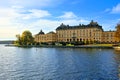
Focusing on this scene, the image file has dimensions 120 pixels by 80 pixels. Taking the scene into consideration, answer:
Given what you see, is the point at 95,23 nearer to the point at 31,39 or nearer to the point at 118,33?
the point at 31,39

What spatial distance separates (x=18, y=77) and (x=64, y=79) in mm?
6271

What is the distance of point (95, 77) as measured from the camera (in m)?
31.3

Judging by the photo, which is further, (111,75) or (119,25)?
(119,25)

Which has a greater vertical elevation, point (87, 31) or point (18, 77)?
point (87, 31)

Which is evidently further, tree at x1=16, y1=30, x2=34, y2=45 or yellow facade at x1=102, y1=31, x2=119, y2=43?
yellow facade at x1=102, y1=31, x2=119, y2=43

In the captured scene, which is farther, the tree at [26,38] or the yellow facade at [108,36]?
the yellow facade at [108,36]

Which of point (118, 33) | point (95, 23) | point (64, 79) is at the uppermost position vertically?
point (95, 23)

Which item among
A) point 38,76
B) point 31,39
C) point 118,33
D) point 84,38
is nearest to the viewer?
point 38,76

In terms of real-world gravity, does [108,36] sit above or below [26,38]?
above

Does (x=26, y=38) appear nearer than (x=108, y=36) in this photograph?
Yes

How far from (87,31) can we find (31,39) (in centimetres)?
4666

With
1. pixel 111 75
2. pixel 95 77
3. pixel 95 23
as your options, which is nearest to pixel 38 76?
pixel 95 77

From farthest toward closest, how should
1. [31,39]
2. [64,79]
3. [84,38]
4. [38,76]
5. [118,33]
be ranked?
[84,38]
[31,39]
[118,33]
[38,76]
[64,79]

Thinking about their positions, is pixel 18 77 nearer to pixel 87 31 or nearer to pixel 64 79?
pixel 64 79
